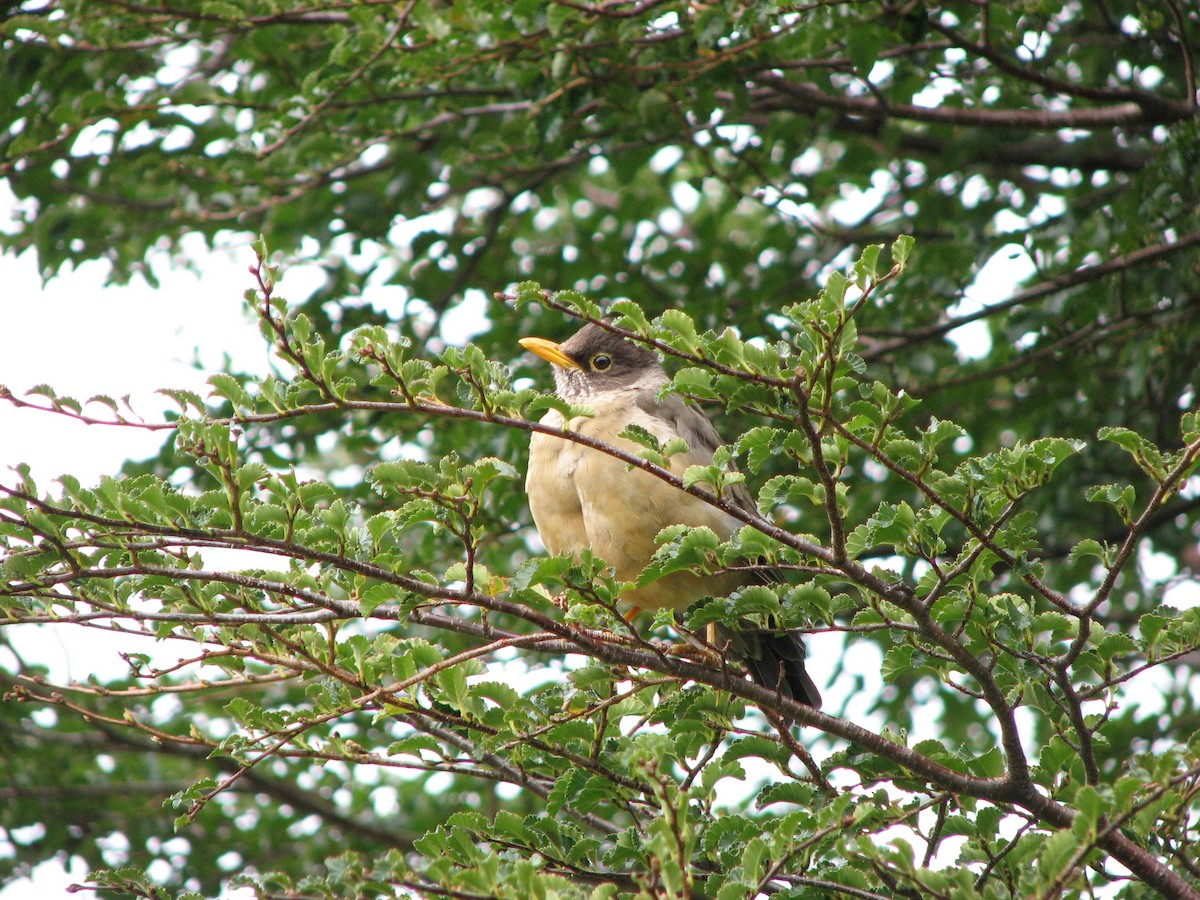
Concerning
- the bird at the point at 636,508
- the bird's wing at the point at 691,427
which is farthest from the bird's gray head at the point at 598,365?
the bird's wing at the point at 691,427

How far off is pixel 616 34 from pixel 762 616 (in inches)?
110

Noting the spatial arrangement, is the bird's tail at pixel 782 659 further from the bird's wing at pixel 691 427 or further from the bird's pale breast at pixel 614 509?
the bird's wing at pixel 691 427

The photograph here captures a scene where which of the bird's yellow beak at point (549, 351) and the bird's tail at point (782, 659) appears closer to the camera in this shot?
the bird's tail at point (782, 659)

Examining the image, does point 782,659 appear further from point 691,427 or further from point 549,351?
point 549,351

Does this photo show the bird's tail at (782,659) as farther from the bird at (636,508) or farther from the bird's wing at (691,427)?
the bird's wing at (691,427)

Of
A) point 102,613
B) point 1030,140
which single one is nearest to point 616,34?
point 1030,140

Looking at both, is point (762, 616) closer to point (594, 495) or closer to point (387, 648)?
point (387, 648)

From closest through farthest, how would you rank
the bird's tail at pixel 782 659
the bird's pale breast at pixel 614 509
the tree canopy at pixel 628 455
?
the tree canopy at pixel 628 455 < the bird's pale breast at pixel 614 509 < the bird's tail at pixel 782 659

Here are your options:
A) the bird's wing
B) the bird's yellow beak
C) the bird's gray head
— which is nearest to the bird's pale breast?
the bird's wing

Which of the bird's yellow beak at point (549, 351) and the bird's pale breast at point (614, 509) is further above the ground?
the bird's yellow beak at point (549, 351)

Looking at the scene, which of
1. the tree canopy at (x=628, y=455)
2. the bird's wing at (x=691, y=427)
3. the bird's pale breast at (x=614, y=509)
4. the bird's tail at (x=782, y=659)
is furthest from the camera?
the bird's wing at (x=691, y=427)

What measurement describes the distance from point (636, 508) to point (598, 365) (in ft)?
5.05

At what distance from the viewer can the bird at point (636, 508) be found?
441 cm

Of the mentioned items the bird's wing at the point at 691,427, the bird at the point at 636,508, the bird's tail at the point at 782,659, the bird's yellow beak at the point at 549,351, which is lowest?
the bird's tail at the point at 782,659
